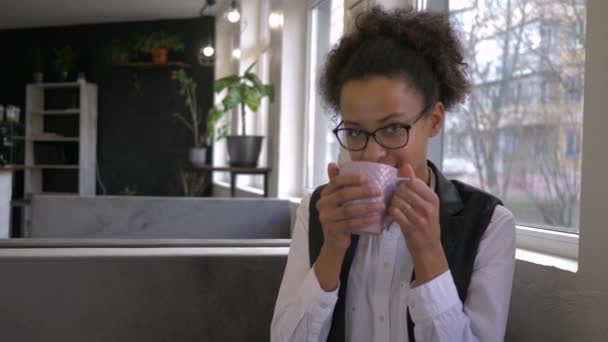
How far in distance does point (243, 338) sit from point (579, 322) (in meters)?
0.81

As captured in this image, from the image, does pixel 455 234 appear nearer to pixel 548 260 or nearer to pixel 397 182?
pixel 397 182

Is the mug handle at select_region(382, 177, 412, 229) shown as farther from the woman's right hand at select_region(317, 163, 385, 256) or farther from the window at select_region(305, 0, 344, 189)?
the window at select_region(305, 0, 344, 189)

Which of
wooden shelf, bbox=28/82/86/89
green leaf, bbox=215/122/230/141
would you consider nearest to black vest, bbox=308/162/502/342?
green leaf, bbox=215/122/230/141

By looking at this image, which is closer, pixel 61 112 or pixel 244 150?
pixel 244 150

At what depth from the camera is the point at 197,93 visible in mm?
8492

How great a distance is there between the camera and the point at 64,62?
878 centimetres

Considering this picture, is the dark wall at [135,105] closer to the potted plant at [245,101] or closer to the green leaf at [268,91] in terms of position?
the potted plant at [245,101]

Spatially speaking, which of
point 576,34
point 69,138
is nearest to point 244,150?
point 576,34

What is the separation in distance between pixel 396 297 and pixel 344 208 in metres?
0.28

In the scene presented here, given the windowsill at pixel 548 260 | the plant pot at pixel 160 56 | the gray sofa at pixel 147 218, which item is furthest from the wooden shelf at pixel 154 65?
the windowsill at pixel 548 260

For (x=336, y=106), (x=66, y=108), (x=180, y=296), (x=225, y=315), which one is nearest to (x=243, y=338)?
(x=225, y=315)

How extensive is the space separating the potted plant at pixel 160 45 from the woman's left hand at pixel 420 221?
7825 mm

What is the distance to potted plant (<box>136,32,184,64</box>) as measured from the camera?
27.4 feet

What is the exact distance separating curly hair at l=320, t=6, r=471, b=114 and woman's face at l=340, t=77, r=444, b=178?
0.8 inches
